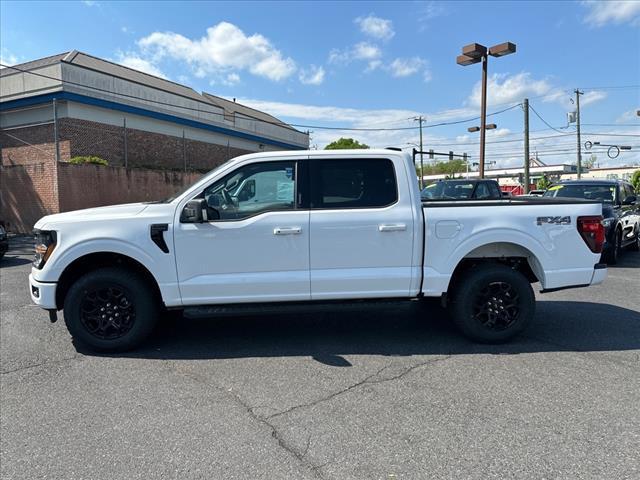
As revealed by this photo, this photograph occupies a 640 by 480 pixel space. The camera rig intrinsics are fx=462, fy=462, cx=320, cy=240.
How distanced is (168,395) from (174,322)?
6.94 ft

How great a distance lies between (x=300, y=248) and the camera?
4.54 meters

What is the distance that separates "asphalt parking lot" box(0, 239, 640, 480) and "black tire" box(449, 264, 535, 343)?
18cm

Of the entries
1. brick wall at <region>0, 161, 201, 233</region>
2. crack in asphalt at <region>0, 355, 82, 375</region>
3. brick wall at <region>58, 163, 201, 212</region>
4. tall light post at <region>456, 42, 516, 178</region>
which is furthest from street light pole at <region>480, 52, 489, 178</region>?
crack in asphalt at <region>0, 355, 82, 375</region>

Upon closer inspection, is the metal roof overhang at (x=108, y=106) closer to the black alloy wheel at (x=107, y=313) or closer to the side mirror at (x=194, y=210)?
the black alloy wheel at (x=107, y=313)

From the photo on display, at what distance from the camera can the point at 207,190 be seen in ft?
15.0

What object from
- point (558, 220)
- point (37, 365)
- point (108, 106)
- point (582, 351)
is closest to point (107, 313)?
point (37, 365)

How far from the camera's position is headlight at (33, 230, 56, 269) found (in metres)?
4.54

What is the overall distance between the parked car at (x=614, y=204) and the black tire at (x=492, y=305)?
598cm

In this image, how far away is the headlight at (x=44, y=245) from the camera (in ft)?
14.9

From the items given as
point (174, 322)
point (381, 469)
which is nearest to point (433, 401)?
point (381, 469)

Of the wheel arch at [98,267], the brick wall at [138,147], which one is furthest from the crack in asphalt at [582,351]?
the brick wall at [138,147]

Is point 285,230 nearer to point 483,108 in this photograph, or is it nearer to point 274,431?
point 274,431

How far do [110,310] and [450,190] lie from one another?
34.1ft

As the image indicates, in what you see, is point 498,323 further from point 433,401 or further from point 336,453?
point 336,453
